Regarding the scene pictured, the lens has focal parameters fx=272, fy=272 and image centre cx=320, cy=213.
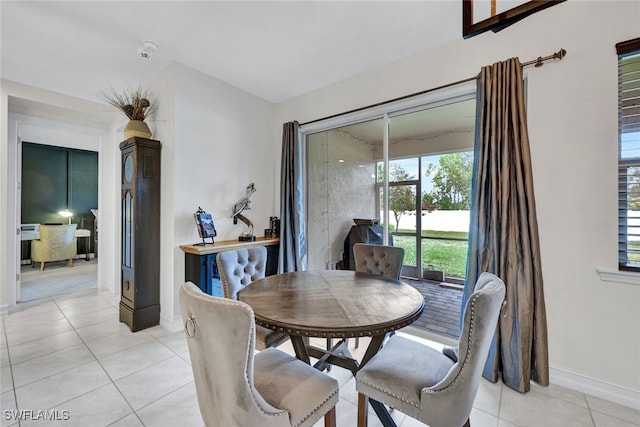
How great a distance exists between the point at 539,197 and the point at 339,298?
178cm

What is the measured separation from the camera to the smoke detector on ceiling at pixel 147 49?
261cm

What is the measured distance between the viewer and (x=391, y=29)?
243cm

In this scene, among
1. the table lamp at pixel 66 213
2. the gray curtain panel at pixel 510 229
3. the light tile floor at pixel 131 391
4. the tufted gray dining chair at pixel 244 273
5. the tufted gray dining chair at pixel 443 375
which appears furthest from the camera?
the table lamp at pixel 66 213

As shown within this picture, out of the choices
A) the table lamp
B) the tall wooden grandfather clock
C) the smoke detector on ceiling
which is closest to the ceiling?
the smoke detector on ceiling

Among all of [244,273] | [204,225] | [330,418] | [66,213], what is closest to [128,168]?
[204,225]

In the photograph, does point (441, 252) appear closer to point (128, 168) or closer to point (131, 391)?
point (131, 391)

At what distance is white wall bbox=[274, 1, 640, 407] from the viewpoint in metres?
1.86

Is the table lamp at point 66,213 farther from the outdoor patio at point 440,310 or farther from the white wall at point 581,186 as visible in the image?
the white wall at point 581,186

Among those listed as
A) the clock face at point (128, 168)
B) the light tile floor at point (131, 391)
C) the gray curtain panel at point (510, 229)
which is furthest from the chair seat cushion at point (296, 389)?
the clock face at point (128, 168)

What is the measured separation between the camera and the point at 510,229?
2.11 metres

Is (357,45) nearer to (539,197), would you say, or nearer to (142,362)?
(539,197)

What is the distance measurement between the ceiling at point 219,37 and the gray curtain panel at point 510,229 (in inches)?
32.3

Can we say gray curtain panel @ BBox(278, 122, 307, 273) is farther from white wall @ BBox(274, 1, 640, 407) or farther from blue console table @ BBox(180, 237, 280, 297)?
white wall @ BBox(274, 1, 640, 407)

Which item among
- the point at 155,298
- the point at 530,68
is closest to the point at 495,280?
the point at 530,68
